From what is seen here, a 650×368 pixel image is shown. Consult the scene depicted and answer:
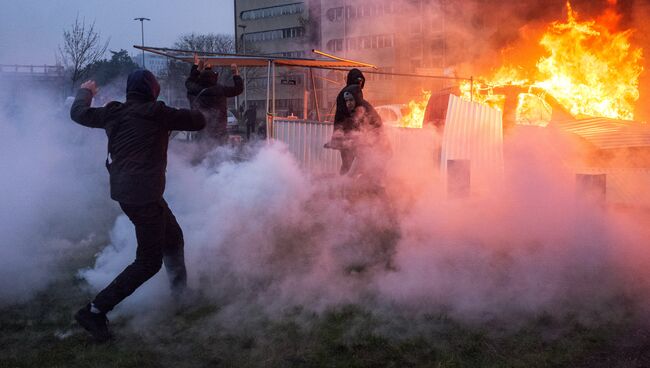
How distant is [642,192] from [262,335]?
403cm

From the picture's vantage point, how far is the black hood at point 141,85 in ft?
10.9

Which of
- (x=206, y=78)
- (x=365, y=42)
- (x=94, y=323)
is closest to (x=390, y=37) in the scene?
(x=365, y=42)

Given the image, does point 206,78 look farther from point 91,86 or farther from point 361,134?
point 91,86

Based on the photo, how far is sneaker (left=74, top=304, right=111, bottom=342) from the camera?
10.5 ft

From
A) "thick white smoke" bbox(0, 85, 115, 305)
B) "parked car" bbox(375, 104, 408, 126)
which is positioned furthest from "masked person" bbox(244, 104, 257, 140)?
"thick white smoke" bbox(0, 85, 115, 305)

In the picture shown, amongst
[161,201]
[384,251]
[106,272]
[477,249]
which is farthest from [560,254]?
[106,272]

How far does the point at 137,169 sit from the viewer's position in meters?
3.27

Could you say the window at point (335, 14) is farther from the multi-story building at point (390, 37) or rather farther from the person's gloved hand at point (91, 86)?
the person's gloved hand at point (91, 86)

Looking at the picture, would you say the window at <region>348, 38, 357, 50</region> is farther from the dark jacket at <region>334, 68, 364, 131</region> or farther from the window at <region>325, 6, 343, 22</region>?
the dark jacket at <region>334, 68, 364, 131</region>

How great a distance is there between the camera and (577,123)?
6.01 meters

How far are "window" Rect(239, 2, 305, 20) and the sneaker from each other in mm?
40403

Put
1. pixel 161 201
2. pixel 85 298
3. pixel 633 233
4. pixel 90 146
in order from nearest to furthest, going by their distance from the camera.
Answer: pixel 161 201 < pixel 85 298 < pixel 633 233 < pixel 90 146

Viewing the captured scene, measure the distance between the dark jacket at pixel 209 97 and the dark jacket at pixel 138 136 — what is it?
3825 millimetres

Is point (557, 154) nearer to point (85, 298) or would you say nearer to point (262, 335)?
point (262, 335)
